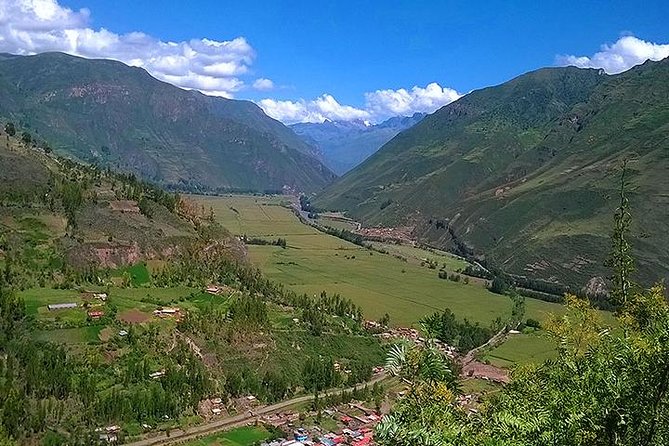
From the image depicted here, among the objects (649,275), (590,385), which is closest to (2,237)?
(590,385)

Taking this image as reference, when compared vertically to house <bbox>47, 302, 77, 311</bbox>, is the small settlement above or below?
below

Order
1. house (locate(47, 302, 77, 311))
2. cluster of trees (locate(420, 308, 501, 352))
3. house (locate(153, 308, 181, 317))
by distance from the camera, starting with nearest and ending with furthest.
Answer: house (locate(47, 302, 77, 311)), house (locate(153, 308, 181, 317)), cluster of trees (locate(420, 308, 501, 352))

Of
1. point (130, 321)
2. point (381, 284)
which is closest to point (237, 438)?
point (130, 321)

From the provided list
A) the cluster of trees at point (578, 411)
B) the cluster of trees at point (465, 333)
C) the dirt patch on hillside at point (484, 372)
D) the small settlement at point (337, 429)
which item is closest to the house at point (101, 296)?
the small settlement at point (337, 429)

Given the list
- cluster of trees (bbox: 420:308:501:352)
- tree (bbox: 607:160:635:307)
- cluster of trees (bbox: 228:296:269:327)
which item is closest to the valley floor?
cluster of trees (bbox: 420:308:501:352)

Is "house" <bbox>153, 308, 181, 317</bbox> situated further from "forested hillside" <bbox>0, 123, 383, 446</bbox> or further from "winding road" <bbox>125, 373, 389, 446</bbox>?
"winding road" <bbox>125, 373, 389, 446</bbox>

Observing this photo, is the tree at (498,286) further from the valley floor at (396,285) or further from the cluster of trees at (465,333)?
the cluster of trees at (465,333)

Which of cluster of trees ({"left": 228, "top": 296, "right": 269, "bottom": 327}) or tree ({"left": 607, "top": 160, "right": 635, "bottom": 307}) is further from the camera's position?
cluster of trees ({"left": 228, "top": 296, "right": 269, "bottom": 327})
